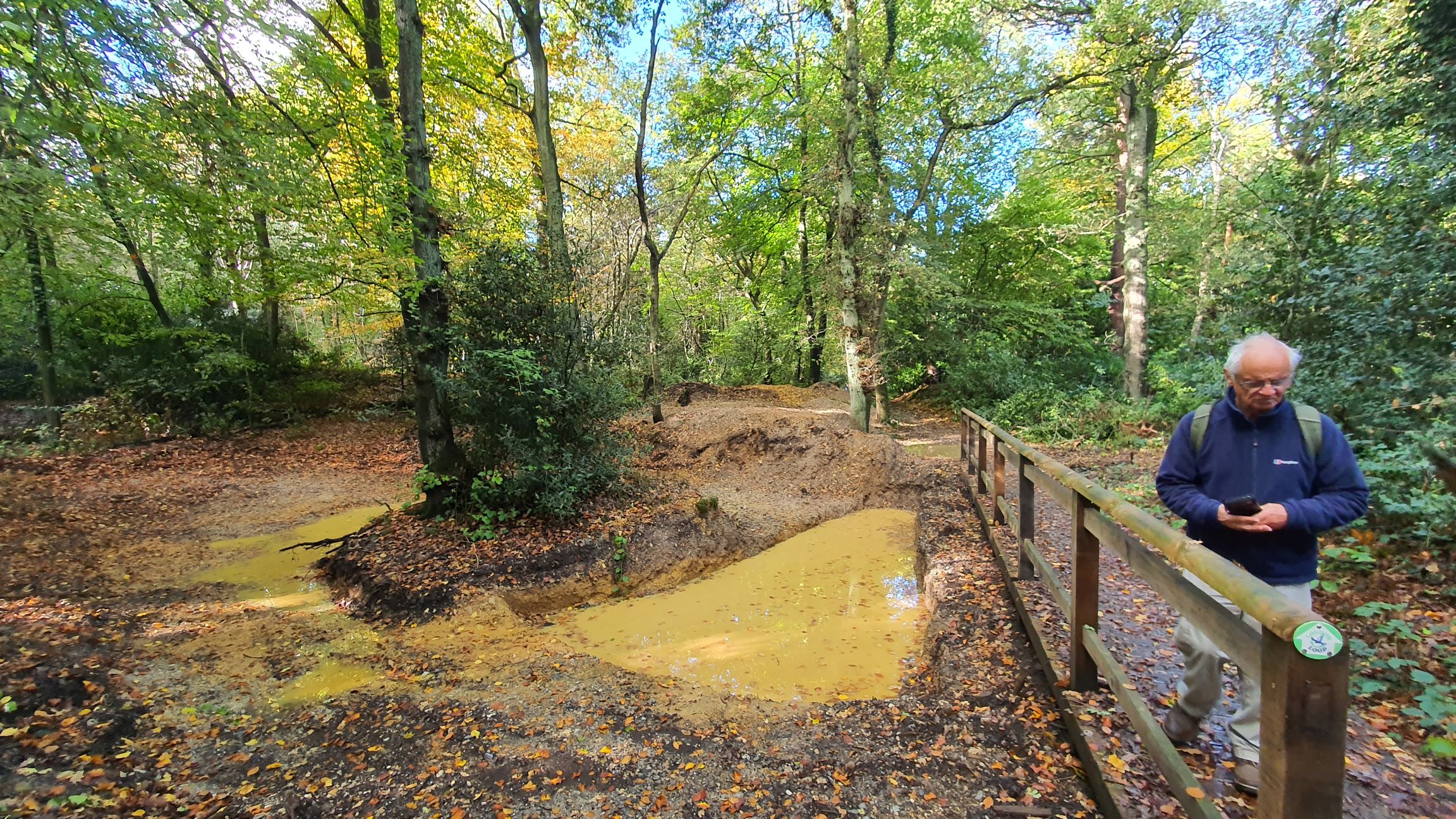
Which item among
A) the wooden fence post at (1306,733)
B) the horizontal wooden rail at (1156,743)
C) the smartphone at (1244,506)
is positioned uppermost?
the smartphone at (1244,506)

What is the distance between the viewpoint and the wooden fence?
137 centimetres

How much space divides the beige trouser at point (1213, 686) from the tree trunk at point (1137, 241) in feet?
40.0

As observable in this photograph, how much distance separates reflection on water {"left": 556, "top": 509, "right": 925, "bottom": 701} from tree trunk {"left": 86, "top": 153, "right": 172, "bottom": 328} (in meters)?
5.77

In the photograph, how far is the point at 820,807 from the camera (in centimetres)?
276

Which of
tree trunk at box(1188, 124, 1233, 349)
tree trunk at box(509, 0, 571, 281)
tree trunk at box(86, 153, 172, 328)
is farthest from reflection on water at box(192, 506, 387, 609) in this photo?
tree trunk at box(1188, 124, 1233, 349)

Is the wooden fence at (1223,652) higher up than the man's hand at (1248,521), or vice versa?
the man's hand at (1248,521)

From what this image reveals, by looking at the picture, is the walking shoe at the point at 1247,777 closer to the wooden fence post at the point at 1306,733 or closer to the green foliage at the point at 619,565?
the wooden fence post at the point at 1306,733

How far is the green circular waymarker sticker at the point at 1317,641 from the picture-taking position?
134 cm

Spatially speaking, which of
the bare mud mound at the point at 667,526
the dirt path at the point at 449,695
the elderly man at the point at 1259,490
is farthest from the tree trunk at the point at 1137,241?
the elderly man at the point at 1259,490

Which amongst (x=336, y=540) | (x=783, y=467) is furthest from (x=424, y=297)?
(x=783, y=467)

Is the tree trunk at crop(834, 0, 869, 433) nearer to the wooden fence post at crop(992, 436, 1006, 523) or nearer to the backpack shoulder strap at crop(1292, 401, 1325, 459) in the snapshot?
the wooden fence post at crop(992, 436, 1006, 523)

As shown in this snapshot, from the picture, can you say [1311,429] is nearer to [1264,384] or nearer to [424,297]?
[1264,384]

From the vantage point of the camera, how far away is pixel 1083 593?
295cm

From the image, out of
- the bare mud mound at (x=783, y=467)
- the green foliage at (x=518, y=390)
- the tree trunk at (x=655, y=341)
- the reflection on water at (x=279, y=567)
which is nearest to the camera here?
the reflection on water at (x=279, y=567)
